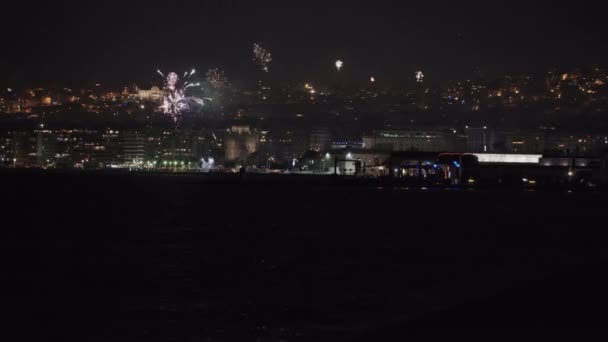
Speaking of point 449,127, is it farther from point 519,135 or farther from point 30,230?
point 30,230

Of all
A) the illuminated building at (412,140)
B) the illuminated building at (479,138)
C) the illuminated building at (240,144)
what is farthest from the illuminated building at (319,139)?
the illuminated building at (479,138)

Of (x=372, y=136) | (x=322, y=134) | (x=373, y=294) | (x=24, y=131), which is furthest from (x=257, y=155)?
(x=373, y=294)

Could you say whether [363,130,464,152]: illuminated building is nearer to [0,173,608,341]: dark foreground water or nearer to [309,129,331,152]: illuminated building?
Result: [309,129,331,152]: illuminated building

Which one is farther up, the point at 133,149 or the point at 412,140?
the point at 133,149

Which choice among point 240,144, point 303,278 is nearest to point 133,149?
point 240,144

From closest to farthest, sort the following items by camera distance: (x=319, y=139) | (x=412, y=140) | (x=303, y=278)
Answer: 1. (x=303, y=278)
2. (x=412, y=140)
3. (x=319, y=139)

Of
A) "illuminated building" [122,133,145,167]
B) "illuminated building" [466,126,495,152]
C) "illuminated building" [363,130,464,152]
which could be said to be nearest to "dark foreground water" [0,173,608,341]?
"illuminated building" [466,126,495,152]

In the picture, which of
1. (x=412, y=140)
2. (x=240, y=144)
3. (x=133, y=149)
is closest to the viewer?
(x=412, y=140)

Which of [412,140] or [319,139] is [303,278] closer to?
[412,140]
